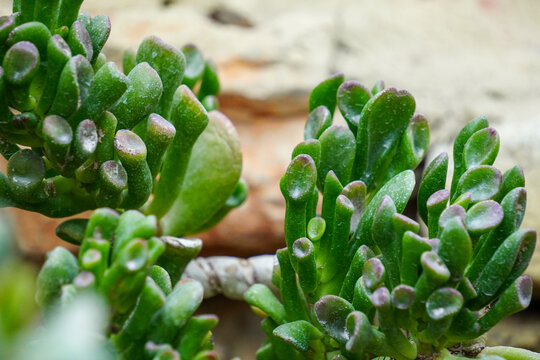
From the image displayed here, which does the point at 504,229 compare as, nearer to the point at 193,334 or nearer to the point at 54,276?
the point at 193,334

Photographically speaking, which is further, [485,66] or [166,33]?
[485,66]

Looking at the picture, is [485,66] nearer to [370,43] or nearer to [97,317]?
[370,43]

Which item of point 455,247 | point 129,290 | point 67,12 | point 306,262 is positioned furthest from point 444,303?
point 67,12

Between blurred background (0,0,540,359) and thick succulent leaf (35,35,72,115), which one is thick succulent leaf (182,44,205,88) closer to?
thick succulent leaf (35,35,72,115)

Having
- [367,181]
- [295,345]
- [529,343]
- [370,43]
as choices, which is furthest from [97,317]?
[370,43]

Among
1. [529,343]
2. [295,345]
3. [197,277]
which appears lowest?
[529,343]

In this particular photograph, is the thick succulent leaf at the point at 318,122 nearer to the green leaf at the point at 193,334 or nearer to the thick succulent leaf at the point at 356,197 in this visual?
the thick succulent leaf at the point at 356,197
